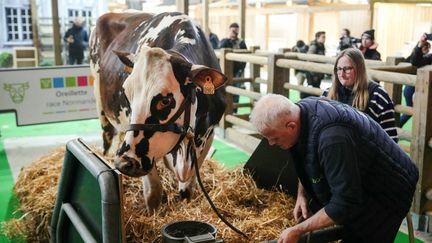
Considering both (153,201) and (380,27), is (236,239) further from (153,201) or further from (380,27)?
(380,27)

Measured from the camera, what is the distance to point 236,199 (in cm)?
358

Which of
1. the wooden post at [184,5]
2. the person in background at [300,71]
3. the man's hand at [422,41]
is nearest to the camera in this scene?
the man's hand at [422,41]

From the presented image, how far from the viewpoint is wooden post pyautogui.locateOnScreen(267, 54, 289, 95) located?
19.3 ft

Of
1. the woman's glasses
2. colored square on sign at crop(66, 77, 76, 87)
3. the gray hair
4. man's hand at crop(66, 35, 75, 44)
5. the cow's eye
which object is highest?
man's hand at crop(66, 35, 75, 44)

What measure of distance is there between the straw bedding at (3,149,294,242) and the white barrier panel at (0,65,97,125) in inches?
109

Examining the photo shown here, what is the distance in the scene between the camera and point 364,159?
2.01 m

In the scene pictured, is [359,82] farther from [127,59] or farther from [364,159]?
[127,59]

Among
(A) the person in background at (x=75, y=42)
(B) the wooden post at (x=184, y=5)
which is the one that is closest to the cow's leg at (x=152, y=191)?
(B) the wooden post at (x=184, y=5)

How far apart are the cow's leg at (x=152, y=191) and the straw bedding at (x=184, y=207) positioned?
57 millimetres

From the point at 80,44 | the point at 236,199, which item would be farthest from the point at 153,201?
the point at 80,44

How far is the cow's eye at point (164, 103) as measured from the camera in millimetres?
2562

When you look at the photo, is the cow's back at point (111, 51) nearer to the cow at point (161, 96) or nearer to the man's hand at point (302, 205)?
the cow at point (161, 96)

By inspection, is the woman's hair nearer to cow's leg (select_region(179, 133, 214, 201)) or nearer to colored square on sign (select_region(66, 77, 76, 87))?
cow's leg (select_region(179, 133, 214, 201))

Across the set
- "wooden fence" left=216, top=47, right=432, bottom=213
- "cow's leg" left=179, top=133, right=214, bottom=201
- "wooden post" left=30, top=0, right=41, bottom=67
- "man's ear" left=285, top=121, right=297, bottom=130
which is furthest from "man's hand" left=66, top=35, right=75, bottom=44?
"man's ear" left=285, top=121, right=297, bottom=130
